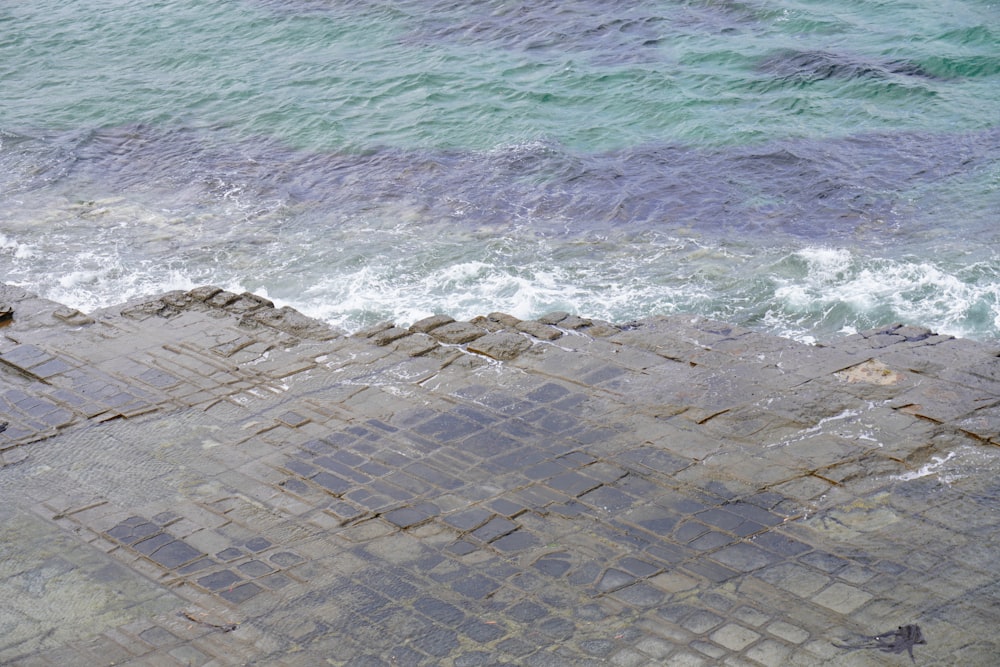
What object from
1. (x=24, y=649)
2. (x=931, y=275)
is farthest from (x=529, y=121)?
(x=24, y=649)

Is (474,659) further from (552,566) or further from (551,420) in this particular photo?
(551,420)

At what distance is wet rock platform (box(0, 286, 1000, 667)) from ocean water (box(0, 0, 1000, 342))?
2.51 m

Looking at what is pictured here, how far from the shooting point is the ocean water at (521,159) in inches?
558

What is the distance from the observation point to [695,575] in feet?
25.5

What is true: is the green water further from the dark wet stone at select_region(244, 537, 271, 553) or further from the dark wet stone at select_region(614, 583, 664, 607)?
the dark wet stone at select_region(614, 583, 664, 607)

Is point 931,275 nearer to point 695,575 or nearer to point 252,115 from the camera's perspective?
point 695,575

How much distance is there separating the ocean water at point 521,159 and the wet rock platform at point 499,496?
8.25ft

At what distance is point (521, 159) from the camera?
18.0 meters

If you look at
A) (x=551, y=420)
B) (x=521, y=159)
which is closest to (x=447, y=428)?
(x=551, y=420)

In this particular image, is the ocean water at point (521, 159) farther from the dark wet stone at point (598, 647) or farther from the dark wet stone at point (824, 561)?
the dark wet stone at point (598, 647)

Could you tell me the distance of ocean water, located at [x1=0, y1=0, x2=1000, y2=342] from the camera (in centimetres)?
1418

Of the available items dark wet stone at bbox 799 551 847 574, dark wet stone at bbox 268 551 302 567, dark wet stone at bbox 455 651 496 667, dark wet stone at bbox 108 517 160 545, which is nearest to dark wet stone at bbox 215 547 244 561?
dark wet stone at bbox 268 551 302 567

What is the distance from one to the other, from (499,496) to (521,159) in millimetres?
10097

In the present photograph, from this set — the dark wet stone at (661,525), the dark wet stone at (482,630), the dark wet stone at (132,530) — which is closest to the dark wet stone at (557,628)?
the dark wet stone at (482,630)
